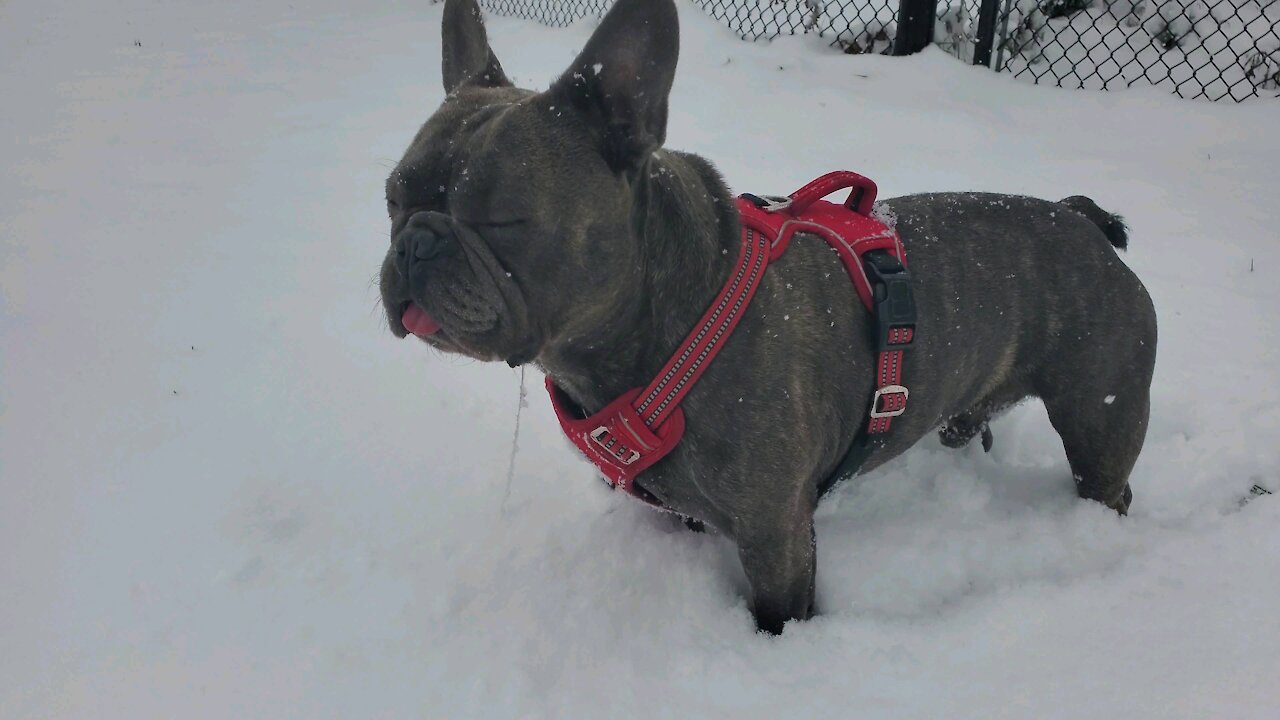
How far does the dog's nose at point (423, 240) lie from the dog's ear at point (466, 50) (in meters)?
0.69

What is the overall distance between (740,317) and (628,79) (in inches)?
25.5

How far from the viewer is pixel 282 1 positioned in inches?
456

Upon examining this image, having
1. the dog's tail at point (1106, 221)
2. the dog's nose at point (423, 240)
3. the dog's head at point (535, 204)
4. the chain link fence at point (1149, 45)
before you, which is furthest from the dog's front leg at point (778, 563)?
the chain link fence at point (1149, 45)

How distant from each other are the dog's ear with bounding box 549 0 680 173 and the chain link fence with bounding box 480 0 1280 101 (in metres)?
5.70

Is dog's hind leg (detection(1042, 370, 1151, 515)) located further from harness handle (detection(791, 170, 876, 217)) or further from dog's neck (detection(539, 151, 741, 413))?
dog's neck (detection(539, 151, 741, 413))

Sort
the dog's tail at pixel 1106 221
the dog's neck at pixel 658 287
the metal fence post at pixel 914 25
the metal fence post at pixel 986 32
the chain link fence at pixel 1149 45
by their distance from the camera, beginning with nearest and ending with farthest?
the dog's neck at pixel 658 287, the dog's tail at pixel 1106 221, the chain link fence at pixel 1149 45, the metal fence post at pixel 986 32, the metal fence post at pixel 914 25

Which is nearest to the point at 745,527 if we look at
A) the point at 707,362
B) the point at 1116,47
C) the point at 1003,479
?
the point at 707,362

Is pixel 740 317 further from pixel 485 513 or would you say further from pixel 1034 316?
pixel 485 513

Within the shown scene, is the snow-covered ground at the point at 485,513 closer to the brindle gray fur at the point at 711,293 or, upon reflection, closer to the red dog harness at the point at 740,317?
the brindle gray fur at the point at 711,293

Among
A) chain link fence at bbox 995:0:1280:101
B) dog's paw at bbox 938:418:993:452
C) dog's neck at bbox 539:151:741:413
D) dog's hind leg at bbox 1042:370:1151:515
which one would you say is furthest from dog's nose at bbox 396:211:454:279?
chain link fence at bbox 995:0:1280:101

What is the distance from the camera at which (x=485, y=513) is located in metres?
2.75

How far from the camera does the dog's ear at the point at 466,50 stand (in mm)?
2275

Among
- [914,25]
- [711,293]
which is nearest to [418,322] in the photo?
[711,293]

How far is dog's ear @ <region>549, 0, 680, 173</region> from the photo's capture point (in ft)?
5.63
